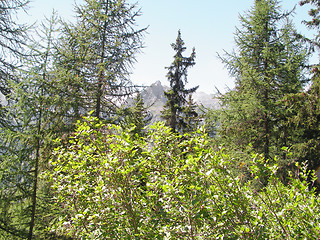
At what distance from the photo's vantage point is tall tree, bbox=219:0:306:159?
955 centimetres

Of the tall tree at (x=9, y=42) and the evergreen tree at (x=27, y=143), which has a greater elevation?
the tall tree at (x=9, y=42)

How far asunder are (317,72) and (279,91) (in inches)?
65.9

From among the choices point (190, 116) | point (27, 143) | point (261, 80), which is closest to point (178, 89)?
point (190, 116)

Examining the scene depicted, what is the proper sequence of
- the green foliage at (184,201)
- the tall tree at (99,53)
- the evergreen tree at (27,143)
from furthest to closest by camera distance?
the tall tree at (99,53) → the evergreen tree at (27,143) → the green foliage at (184,201)

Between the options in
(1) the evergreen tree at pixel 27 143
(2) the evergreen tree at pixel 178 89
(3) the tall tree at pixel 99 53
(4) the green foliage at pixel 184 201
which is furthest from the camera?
(2) the evergreen tree at pixel 178 89

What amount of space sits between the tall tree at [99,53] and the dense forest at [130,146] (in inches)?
2.0

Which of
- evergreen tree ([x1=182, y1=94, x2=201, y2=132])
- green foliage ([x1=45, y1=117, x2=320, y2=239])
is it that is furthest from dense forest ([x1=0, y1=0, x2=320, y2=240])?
evergreen tree ([x1=182, y1=94, x2=201, y2=132])

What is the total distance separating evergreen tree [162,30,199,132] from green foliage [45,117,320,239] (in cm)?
1566

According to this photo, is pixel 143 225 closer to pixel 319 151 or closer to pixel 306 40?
pixel 319 151

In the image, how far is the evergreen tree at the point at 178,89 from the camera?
19.2 metres

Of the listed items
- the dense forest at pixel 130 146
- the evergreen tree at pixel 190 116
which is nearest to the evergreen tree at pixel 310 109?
the dense forest at pixel 130 146

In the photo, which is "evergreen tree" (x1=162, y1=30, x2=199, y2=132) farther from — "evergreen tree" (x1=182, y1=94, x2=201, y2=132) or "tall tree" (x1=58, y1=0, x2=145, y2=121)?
"tall tree" (x1=58, y1=0, x2=145, y2=121)

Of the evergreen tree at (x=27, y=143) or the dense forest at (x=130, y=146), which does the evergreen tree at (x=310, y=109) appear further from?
the evergreen tree at (x=27, y=143)

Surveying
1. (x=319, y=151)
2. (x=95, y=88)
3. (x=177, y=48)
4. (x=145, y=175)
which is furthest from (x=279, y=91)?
(x=177, y=48)
